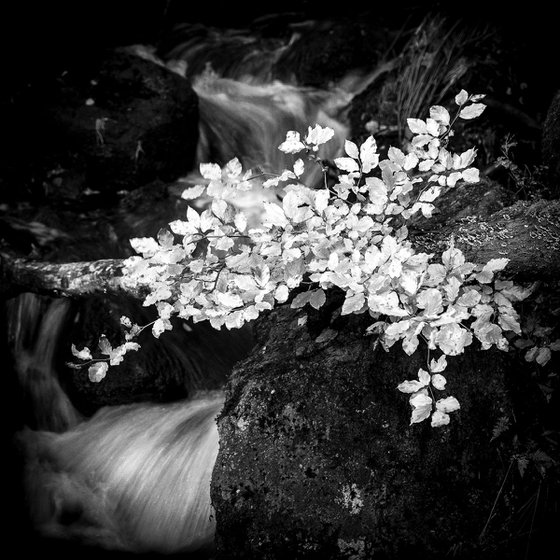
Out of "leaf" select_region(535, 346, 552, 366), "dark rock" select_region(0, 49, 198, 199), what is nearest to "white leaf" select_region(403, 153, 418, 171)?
"leaf" select_region(535, 346, 552, 366)

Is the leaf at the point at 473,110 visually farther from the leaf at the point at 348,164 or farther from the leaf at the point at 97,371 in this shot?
the leaf at the point at 97,371

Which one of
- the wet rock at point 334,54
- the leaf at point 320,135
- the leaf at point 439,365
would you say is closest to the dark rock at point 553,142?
the leaf at point 320,135

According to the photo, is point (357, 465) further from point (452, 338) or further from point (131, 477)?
point (131, 477)

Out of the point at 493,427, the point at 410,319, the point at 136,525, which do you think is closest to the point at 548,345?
the point at 493,427

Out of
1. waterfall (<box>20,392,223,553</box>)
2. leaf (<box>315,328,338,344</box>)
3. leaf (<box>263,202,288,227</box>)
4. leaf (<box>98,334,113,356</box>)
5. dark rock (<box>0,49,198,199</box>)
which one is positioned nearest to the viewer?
leaf (<box>263,202,288,227</box>)

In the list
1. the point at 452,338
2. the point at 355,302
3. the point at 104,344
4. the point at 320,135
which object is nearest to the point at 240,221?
the point at 320,135

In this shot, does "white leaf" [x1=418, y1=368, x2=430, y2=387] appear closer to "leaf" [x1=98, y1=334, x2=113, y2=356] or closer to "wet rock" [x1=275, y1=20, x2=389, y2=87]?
"leaf" [x1=98, y1=334, x2=113, y2=356]
